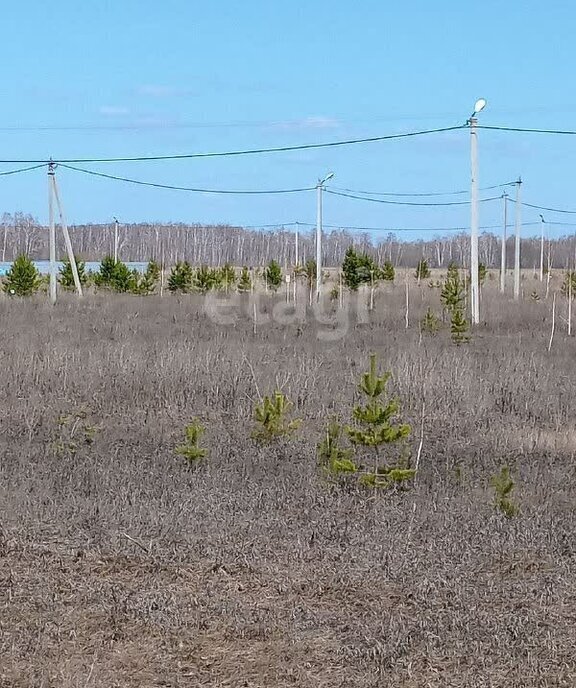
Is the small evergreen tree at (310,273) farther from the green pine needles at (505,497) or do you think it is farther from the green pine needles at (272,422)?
the green pine needles at (505,497)

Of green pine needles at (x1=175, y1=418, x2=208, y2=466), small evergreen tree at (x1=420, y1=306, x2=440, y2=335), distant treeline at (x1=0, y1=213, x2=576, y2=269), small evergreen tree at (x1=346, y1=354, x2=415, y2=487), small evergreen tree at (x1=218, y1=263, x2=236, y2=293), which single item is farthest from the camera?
distant treeline at (x1=0, y1=213, x2=576, y2=269)

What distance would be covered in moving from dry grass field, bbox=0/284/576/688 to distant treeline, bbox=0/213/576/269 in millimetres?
80333

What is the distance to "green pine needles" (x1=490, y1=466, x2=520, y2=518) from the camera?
6070mm

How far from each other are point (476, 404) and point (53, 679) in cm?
742

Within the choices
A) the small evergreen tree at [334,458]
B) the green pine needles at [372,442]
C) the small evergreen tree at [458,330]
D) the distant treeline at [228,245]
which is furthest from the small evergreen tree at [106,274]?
the distant treeline at [228,245]

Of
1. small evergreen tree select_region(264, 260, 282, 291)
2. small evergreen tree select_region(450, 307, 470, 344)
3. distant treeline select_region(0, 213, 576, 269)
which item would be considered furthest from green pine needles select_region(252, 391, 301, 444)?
distant treeline select_region(0, 213, 576, 269)

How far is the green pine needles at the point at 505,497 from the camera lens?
6.07 metres

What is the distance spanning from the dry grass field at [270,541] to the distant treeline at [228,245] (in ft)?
264

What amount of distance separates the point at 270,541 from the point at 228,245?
10070 cm

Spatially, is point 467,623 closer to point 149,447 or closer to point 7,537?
point 7,537

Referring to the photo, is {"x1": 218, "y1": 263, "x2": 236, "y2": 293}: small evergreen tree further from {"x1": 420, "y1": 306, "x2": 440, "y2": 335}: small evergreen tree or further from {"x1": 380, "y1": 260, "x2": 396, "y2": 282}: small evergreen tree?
{"x1": 420, "y1": 306, "x2": 440, "y2": 335}: small evergreen tree

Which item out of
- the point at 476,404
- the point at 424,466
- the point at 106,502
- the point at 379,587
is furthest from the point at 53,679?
the point at 476,404

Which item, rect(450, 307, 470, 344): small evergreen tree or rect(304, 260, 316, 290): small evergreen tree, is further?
rect(304, 260, 316, 290): small evergreen tree

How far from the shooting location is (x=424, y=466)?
7.66m
